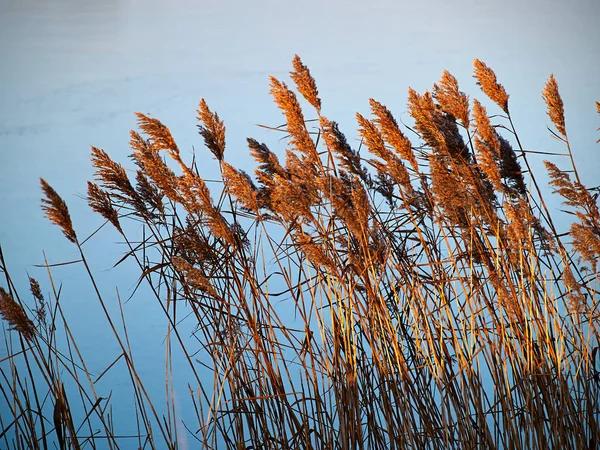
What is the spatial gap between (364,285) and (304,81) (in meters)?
0.59

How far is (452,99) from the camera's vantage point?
203 centimetres

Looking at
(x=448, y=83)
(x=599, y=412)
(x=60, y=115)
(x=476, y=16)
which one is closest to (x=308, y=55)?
(x=476, y=16)

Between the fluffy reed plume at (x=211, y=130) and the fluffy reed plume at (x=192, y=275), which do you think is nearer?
the fluffy reed plume at (x=192, y=275)

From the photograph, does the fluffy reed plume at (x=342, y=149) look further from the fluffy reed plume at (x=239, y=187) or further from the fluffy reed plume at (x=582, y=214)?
the fluffy reed plume at (x=582, y=214)

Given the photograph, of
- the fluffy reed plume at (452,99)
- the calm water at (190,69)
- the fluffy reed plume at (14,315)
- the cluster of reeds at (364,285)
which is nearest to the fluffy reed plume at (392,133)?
the cluster of reeds at (364,285)

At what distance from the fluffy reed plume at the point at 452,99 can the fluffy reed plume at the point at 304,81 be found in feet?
1.24

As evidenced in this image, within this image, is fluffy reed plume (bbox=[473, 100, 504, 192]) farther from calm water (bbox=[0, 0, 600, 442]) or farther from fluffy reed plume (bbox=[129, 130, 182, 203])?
calm water (bbox=[0, 0, 600, 442])

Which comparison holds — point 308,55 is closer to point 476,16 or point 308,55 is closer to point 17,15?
point 476,16

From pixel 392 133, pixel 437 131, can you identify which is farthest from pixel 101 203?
pixel 437 131

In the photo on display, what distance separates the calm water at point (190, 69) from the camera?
654cm

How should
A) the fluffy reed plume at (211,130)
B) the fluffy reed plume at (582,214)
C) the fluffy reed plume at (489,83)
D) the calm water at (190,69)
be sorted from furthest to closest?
the calm water at (190,69), the fluffy reed plume at (489,83), the fluffy reed plume at (582,214), the fluffy reed plume at (211,130)

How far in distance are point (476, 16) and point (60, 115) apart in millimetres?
4160

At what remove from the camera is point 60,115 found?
6816 mm

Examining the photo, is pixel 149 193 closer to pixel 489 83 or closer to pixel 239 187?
pixel 239 187
